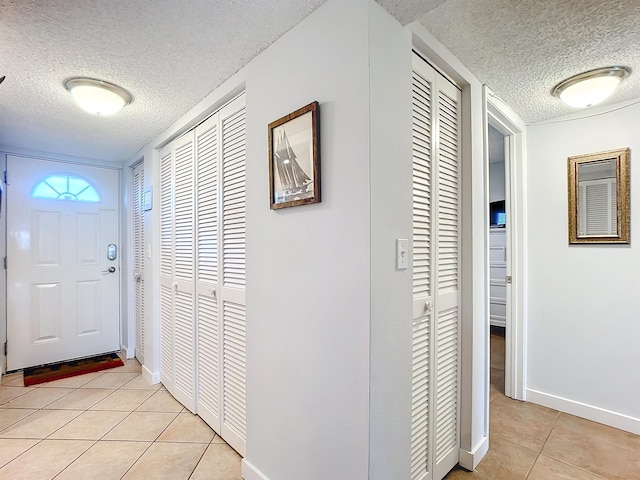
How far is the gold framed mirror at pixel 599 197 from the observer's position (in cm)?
203

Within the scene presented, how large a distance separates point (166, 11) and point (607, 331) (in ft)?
10.1

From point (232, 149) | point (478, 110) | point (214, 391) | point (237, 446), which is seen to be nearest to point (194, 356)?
point (214, 391)

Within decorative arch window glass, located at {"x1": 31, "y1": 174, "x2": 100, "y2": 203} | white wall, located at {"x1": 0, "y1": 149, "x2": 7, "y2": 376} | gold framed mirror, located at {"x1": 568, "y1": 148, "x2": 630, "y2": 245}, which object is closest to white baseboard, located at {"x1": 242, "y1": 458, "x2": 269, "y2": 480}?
gold framed mirror, located at {"x1": 568, "y1": 148, "x2": 630, "y2": 245}

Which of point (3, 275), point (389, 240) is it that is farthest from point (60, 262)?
point (389, 240)

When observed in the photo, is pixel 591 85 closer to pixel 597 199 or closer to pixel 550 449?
pixel 597 199

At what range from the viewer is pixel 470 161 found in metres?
1.66

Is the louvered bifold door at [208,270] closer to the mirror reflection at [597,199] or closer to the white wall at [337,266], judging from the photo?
the white wall at [337,266]

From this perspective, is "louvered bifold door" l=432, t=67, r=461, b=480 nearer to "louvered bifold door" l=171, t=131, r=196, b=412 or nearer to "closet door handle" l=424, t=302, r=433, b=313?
"closet door handle" l=424, t=302, r=433, b=313

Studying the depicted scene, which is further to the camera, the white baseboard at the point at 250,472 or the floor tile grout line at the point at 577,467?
the floor tile grout line at the point at 577,467

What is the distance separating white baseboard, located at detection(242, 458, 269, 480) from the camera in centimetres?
148

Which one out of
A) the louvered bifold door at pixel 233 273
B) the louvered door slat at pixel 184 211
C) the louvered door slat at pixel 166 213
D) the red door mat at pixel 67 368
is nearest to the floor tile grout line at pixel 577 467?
the louvered bifold door at pixel 233 273

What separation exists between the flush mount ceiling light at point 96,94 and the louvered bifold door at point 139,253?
124 centimetres

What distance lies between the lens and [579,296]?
2.21 meters

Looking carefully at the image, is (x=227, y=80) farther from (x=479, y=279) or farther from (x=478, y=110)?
(x=479, y=279)
